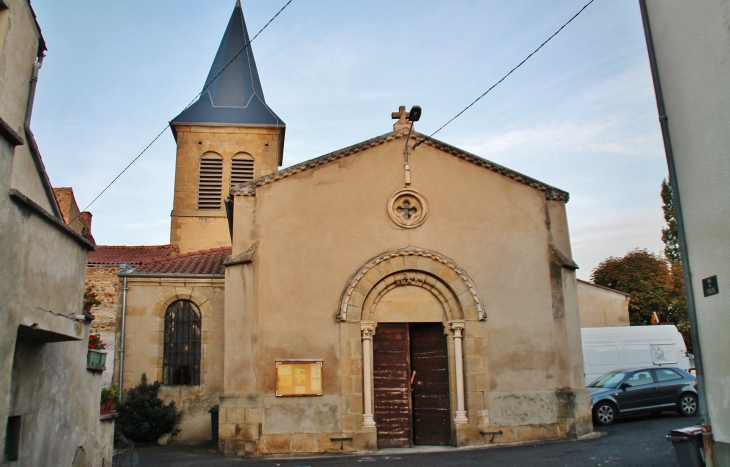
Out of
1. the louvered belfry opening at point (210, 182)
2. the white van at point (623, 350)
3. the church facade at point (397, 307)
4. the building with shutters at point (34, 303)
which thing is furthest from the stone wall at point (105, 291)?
the white van at point (623, 350)

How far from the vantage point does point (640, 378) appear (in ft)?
50.3

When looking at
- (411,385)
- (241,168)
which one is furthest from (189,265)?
(241,168)

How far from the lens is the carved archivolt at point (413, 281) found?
13.5 metres

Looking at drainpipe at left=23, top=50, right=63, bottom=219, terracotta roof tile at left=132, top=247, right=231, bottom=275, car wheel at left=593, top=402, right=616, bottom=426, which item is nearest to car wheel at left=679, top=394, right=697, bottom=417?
car wheel at left=593, top=402, right=616, bottom=426

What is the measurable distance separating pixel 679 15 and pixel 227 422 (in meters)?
10.4

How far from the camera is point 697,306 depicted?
25.4 feet

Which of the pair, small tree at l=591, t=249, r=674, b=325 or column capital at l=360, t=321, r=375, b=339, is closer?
column capital at l=360, t=321, r=375, b=339

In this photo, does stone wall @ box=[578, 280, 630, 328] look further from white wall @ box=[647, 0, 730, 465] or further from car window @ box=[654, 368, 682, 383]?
white wall @ box=[647, 0, 730, 465]

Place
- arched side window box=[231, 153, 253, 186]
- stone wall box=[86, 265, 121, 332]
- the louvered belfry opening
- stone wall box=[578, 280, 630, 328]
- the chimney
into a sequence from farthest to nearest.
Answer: the chimney, arched side window box=[231, 153, 253, 186], the louvered belfry opening, stone wall box=[578, 280, 630, 328], stone wall box=[86, 265, 121, 332]

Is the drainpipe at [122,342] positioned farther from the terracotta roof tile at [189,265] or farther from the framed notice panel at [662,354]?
the framed notice panel at [662,354]

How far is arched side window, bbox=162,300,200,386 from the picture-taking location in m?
15.9

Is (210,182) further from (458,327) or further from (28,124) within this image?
(28,124)

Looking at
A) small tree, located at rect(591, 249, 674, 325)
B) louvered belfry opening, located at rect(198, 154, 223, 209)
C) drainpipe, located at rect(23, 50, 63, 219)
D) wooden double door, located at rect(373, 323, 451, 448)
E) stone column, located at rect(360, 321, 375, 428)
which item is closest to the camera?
drainpipe, located at rect(23, 50, 63, 219)

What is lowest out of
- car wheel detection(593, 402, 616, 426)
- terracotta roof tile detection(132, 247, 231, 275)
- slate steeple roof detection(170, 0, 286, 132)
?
car wheel detection(593, 402, 616, 426)
